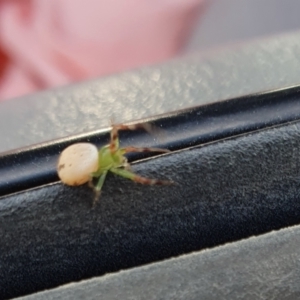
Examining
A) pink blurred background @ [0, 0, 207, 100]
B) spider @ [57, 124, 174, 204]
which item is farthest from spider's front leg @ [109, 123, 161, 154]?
pink blurred background @ [0, 0, 207, 100]

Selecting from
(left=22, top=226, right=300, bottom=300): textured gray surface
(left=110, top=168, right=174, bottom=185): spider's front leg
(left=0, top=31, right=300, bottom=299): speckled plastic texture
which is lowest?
(left=22, top=226, right=300, bottom=300): textured gray surface

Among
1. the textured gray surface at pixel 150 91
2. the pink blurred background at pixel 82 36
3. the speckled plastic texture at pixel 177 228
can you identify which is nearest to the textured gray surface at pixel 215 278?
the speckled plastic texture at pixel 177 228

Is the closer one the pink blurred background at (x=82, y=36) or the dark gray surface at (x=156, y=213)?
the dark gray surface at (x=156, y=213)

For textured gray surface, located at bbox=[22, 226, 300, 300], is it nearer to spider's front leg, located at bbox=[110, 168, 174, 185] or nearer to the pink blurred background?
spider's front leg, located at bbox=[110, 168, 174, 185]

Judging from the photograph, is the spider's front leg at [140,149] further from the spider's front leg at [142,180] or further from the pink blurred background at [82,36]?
the pink blurred background at [82,36]

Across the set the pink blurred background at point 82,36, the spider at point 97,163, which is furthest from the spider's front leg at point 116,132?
the pink blurred background at point 82,36

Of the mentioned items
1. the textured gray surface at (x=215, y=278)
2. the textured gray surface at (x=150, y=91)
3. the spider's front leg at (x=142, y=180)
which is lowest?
the textured gray surface at (x=215, y=278)

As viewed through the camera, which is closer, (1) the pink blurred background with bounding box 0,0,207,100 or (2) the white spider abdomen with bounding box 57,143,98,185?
(2) the white spider abdomen with bounding box 57,143,98,185

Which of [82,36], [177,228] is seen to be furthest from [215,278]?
[82,36]

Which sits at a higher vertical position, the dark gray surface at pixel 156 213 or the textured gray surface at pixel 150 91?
the textured gray surface at pixel 150 91
